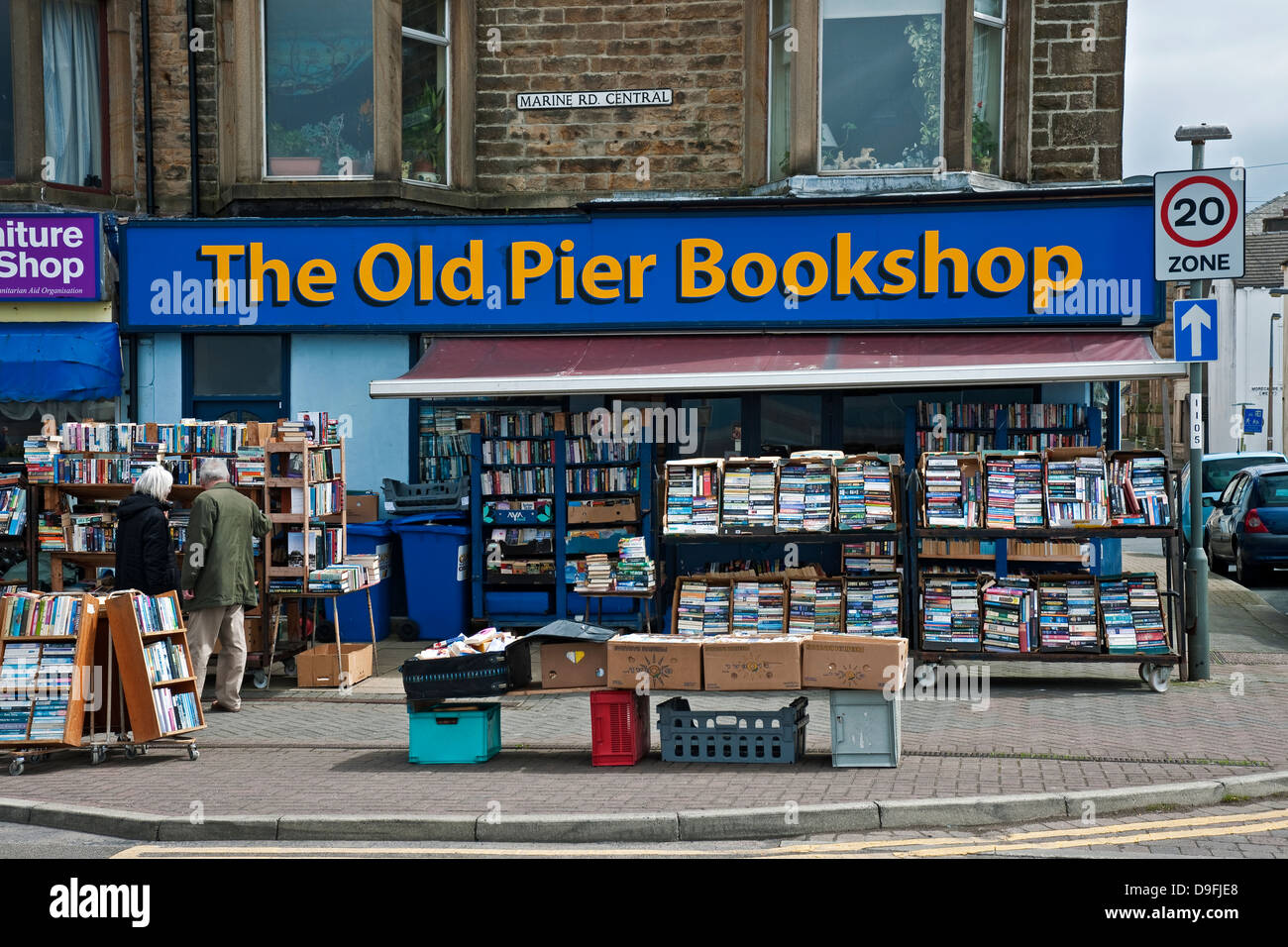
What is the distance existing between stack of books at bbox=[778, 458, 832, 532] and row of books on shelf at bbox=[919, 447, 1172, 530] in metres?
0.87

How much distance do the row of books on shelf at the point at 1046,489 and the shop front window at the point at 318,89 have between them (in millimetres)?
8318

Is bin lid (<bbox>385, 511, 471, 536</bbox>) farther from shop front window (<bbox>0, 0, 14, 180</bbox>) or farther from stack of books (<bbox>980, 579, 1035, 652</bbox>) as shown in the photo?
shop front window (<bbox>0, 0, 14, 180</bbox>)

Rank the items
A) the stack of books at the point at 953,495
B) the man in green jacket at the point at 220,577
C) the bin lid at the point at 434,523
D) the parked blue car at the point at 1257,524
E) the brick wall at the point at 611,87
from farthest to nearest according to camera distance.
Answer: the parked blue car at the point at 1257,524 < the brick wall at the point at 611,87 < the bin lid at the point at 434,523 < the stack of books at the point at 953,495 < the man in green jacket at the point at 220,577

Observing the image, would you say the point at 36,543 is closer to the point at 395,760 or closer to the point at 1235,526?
the point at 395,760

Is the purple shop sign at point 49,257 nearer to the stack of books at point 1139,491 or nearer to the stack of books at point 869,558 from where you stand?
the stack of books at point 869,558

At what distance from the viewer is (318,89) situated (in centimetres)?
1744

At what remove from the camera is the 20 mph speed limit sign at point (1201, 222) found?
1288 centimetres

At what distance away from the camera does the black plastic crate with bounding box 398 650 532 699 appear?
9875 millimetres

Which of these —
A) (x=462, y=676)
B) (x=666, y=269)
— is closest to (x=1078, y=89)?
(x=666, y=269)

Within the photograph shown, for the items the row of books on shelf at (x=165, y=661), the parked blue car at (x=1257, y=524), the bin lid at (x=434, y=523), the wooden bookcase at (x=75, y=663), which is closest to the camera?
the wooden bookcase at (x=75, y=663)

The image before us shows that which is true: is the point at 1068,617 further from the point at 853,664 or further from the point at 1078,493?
the point at 853,664

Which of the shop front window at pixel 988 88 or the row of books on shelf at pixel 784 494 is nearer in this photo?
the row of books on shelf at pixel 784 494

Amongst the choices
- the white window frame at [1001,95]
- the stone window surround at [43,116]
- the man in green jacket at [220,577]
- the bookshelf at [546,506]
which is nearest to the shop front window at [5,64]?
the stone window surround at [43,116]

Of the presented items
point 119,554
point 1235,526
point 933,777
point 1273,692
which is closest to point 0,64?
point 119,554
